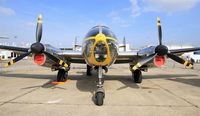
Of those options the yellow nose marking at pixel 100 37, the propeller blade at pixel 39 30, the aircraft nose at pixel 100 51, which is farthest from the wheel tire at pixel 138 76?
the propeller blade at pixel 39 30

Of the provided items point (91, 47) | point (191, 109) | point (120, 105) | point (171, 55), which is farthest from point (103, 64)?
point (171, 55)

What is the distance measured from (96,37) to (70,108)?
323cm

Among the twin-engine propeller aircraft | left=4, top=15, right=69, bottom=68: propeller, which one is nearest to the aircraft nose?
the twin-engine propeller aircraft

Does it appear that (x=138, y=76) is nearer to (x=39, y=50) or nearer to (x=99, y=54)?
(x=99, y=54)

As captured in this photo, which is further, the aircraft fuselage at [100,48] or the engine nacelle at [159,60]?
the engine nacelle at [159,60]

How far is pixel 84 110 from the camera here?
6.46 m

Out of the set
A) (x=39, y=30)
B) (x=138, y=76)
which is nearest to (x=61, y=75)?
(x=39, y=30)

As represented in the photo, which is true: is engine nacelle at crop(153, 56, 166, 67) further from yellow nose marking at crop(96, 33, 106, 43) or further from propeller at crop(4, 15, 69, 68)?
propeller at crop(4, 15, 69, 68)

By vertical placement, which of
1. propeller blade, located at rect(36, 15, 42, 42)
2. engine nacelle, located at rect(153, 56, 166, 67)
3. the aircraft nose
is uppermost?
propeller blade, located at rect(36, 15, 42, 42)

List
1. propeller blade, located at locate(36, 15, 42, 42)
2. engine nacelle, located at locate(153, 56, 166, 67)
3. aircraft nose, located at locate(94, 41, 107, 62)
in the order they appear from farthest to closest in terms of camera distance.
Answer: propeller blade, located at locate(36, 15, 42, 42) → engine nacelle, located at locate(153, 56, 166, 67) → aircraft nose, located at locate(94, 41, 107, 62)

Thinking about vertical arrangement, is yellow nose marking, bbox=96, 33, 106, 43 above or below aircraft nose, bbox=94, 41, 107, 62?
above

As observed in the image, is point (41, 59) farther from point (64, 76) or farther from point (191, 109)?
point (191, 109)

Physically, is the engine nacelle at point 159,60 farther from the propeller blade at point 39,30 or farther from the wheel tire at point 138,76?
the propeller blade at point 39,30

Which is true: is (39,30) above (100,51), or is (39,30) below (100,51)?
above
